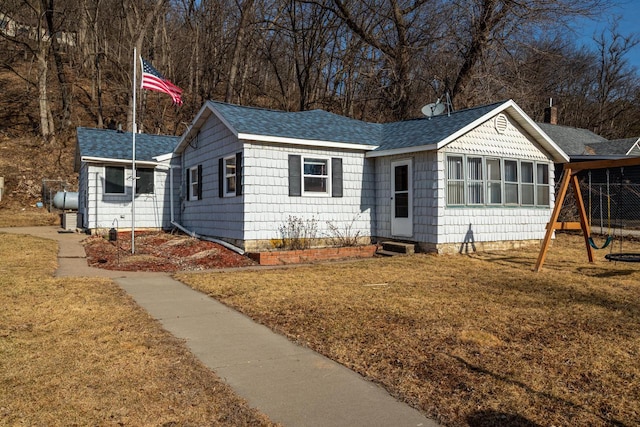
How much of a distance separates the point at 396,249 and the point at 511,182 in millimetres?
4224

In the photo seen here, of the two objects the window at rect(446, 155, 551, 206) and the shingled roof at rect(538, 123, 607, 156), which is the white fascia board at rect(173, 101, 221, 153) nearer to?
the window at rect(446, 155, 551, 206)

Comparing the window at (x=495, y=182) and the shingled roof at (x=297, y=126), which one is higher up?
the shingled roof at (x=297, y=126)

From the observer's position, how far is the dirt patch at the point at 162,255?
11.3 m

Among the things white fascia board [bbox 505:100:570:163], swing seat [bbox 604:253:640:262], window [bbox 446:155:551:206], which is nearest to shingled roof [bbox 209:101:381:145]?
window [bbox 446:155:551:206]

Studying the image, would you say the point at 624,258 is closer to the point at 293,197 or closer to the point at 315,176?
the point at 315,176

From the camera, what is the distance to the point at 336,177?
14.1 meters

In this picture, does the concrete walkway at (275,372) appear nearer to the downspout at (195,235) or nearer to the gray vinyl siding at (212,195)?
the downspout at (195,235)

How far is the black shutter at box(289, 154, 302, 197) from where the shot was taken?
13.3 metres

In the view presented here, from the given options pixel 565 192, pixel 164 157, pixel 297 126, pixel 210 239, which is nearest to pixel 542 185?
pixel 565 192

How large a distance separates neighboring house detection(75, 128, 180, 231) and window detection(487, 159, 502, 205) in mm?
11603

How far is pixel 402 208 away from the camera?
1415 cm

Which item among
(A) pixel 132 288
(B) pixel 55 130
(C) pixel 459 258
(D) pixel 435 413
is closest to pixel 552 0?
(C) pixel 459 258

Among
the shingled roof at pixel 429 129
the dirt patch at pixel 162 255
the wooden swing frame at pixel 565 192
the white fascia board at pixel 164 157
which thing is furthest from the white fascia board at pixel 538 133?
the white fascia board at pixel 164 157

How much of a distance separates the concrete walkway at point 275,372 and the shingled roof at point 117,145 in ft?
39.6
